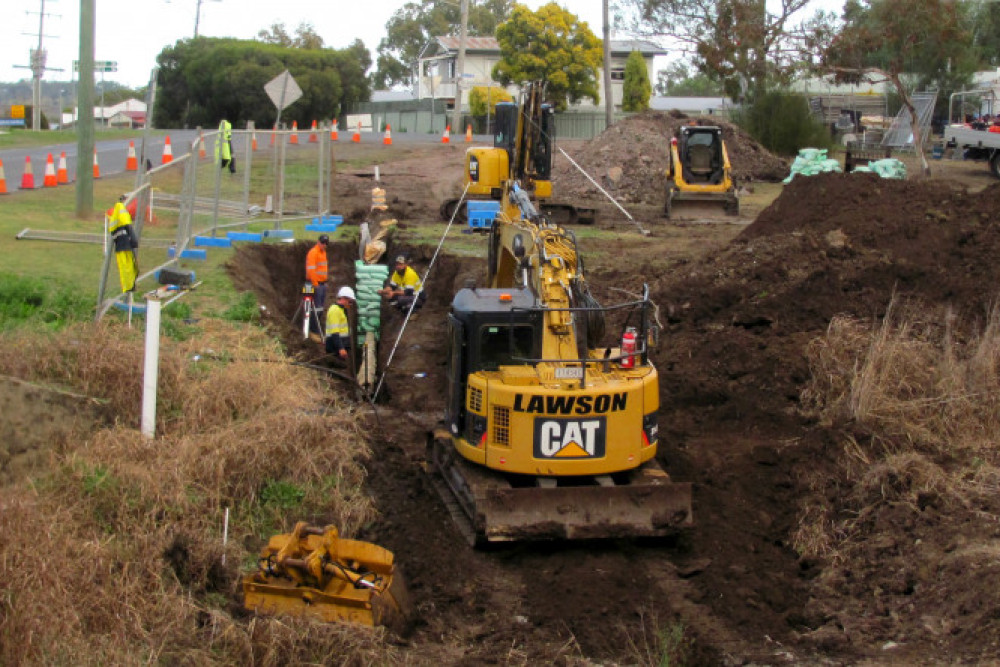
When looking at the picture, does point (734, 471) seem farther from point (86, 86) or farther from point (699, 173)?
point (699, 173)

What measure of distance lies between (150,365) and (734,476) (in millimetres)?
6089

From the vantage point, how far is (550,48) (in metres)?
56.3

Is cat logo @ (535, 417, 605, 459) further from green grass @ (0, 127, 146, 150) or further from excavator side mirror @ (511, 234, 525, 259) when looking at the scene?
green grass @ (0, 127, 146, 150)

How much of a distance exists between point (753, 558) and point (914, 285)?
6977 mm

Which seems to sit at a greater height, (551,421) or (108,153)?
(108,153)

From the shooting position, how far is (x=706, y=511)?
11102mm

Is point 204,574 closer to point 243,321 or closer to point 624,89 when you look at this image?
point 243,321

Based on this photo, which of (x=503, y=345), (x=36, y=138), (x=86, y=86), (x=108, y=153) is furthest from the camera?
(x=36, y=138)

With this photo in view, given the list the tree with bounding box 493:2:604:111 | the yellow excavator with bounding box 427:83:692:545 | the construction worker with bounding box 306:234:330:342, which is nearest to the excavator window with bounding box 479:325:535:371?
the yellow excavator with bounding box 427:83:692:545

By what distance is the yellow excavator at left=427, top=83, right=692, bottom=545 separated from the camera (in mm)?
9883

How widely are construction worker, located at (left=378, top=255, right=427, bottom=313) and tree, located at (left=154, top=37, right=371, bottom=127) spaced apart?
141 feet

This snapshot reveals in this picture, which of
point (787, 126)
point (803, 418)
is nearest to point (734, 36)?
point (787, 126)

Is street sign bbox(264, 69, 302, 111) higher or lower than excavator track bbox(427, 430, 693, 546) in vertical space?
higher

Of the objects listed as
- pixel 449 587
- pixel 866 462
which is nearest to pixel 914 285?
pixel 866 462
